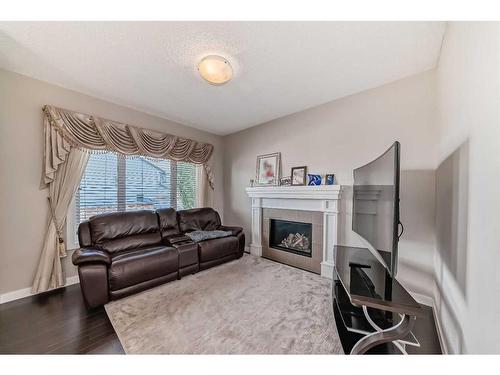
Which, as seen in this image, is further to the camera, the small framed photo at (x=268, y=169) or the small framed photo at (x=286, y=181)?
the small framed photo at (x=268, y=169)

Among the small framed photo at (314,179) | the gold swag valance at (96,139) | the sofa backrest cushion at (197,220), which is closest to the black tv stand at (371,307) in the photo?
the small framed photo at (314,179)

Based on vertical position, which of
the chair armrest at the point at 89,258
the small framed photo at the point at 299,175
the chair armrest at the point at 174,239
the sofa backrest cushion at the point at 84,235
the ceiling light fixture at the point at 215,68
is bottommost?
the chair armrest at the point at 174,239

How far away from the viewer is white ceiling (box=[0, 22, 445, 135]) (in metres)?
1.59

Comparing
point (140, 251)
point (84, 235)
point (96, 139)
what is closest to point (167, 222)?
point (140, 251)

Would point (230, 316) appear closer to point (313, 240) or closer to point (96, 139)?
point (313, 240)

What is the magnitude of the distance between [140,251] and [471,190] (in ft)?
10.0

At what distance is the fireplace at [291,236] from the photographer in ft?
10.4

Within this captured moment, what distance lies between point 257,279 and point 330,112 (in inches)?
104

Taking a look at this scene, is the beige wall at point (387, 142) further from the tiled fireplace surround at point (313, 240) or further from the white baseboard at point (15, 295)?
the white baseboard at point (15, 295)

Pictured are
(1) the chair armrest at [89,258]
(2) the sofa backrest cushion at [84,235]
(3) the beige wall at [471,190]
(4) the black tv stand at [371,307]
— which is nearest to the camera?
(3) the beige wall at [471,190]

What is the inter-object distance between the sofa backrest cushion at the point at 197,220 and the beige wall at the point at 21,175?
1.58 m
